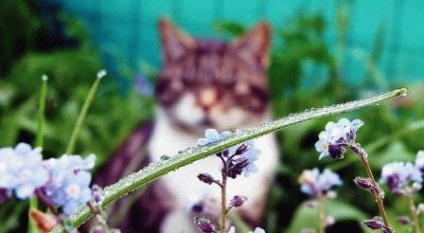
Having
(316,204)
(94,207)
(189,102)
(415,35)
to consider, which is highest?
(94,207)

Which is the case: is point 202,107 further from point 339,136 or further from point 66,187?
point 66,187

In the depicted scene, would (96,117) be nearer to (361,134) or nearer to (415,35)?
(361,134)

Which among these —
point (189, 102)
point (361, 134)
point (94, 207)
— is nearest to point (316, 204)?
point (94, 207)

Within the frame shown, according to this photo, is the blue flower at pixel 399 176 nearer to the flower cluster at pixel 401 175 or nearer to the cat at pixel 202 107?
the flower cluster at pixel 401 175

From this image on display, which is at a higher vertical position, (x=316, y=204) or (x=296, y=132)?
(x=316, y=204)

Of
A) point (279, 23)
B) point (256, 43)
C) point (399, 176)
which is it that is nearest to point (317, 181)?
point (399, 176)

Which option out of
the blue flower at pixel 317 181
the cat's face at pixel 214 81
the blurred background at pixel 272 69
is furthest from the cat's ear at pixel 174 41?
the blue flower at pixel 317 181
